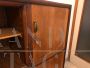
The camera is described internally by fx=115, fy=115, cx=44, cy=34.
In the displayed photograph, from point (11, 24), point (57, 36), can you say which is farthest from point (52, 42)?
point (11, 24)

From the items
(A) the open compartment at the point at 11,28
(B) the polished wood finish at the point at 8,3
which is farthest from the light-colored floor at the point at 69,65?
(B) the polished wood finish at the point at 8,3

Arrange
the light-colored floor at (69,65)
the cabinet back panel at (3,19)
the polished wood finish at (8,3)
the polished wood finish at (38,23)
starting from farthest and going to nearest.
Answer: the light-colored floor at (69,65) → the cabinet back panel at (3,19) → the polished wood finish at (38,23) → the polished wood finish at (8,3)

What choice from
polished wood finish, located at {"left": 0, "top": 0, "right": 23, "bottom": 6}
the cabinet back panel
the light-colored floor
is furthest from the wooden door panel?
the light-colored floor

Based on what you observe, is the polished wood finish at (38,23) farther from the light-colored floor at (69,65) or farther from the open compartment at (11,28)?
the light-colored floor at (69,65)

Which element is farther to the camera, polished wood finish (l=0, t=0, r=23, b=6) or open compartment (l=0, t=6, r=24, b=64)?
open compartment (l=0, t=6, r=24, b=64)

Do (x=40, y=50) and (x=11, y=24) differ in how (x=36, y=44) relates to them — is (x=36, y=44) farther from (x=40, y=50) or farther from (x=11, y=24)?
(x=11, y=24)

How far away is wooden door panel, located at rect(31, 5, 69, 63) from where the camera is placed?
2.71ft

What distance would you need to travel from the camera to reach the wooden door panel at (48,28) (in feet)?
2.71

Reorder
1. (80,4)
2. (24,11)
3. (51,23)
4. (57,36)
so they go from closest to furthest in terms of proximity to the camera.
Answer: (24,11) < (51,23) < (57,36) < (80,4)

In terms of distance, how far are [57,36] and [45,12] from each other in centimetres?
31

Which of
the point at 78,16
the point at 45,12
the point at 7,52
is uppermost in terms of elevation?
the point at 45,12

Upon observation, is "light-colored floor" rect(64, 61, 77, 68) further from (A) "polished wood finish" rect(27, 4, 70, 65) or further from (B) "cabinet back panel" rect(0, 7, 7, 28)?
(B) "cabinet back panel" rect(0, 7, 7, 28)

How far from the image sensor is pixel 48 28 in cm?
95

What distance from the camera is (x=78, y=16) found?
77.1 inches
